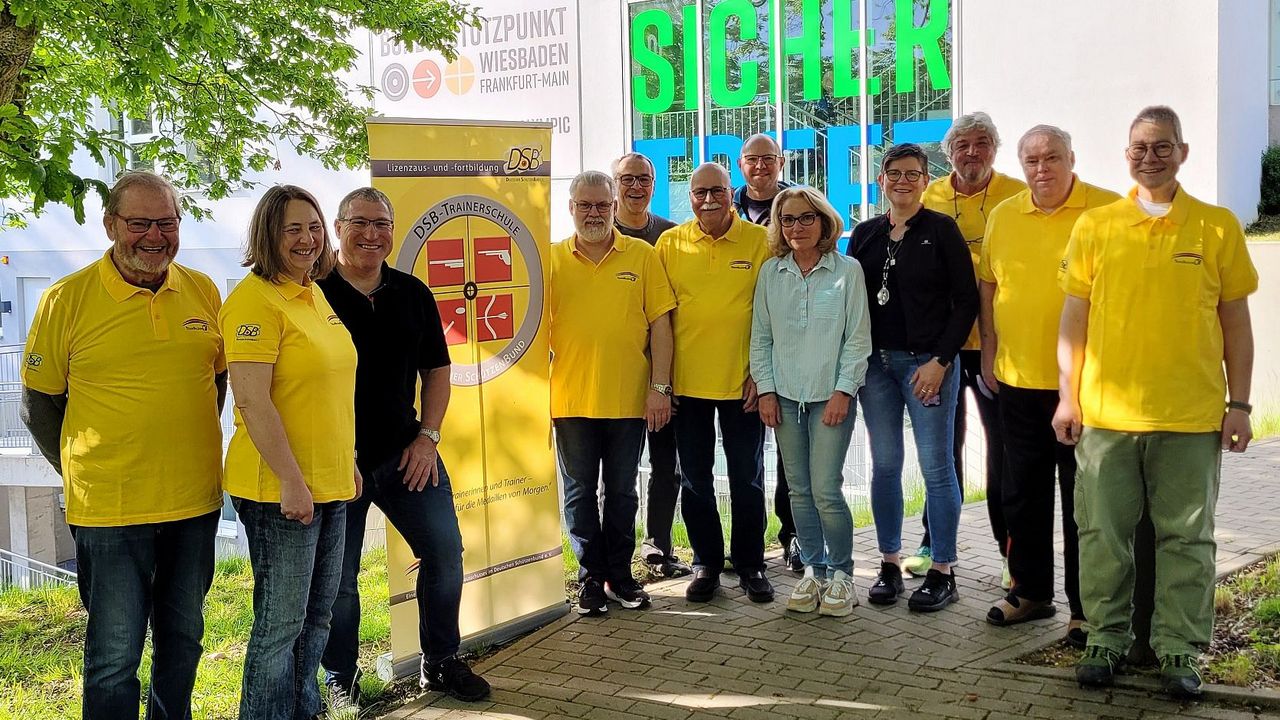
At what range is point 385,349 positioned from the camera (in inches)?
167

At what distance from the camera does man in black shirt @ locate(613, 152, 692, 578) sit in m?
5.81

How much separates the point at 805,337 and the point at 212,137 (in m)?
6.03

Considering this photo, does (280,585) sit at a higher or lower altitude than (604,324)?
lower

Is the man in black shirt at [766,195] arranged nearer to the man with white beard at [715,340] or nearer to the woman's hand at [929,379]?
the man with white beard at [715,340]

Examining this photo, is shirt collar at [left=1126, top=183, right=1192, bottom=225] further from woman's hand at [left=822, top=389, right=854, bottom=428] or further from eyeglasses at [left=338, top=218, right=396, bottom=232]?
eyeglasses at [left=338, top=218, right=396, bottom=232]

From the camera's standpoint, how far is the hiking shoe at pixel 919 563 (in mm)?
6070

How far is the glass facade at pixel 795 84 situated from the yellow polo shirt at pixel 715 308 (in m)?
10.5

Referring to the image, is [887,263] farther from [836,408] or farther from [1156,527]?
[1156,527]

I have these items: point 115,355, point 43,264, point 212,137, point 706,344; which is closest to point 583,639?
point 706,344

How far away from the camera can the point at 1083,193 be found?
483 cm

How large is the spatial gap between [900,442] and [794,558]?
1056 millimetres

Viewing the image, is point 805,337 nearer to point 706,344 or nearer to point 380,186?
point 706,344

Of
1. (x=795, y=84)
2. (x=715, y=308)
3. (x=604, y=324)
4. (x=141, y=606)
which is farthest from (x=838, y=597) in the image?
(x=795, y=84)

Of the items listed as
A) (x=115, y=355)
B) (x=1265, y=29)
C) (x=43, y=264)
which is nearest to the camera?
(x=115, y=355)
